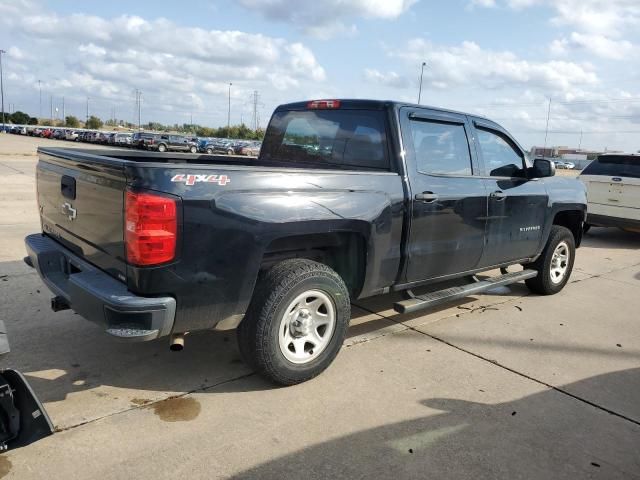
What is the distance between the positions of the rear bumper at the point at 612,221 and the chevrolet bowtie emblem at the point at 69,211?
9.59m

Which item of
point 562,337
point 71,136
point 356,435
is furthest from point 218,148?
point 356,435

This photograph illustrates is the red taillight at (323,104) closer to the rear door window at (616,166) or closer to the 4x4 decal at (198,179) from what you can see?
the 4x4 decal at (198,179)

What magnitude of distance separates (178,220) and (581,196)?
5.17 m

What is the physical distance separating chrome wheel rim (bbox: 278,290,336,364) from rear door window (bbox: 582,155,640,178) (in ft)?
28.2

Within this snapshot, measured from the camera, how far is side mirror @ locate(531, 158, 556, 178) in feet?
17.4

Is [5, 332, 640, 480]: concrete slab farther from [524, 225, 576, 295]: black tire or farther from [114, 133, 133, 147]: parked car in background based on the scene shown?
[114, 133, 133, 147]: parked car in background

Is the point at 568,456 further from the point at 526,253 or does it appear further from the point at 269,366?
the point at 526,253

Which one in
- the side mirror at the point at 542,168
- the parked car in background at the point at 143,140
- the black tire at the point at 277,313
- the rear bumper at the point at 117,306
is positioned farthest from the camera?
the parked car in background at the point at 143,140

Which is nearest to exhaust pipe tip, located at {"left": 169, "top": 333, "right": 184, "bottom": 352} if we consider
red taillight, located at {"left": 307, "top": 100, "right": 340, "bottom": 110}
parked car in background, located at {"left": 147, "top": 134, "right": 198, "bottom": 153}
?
red taillight, located at {"left": 307, "top": 100, "right": 340, "bottom": 110}

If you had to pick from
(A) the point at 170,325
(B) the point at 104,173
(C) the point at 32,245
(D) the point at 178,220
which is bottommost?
(A) the point at 170,325

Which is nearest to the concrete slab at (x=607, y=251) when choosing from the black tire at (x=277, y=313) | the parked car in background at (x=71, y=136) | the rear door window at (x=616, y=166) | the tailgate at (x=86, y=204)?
the rear door window at (x=616, y=166)

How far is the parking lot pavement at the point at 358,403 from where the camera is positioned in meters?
2.76

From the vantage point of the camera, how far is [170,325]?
2.94 meters

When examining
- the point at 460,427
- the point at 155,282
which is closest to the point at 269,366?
the point at 155,282
